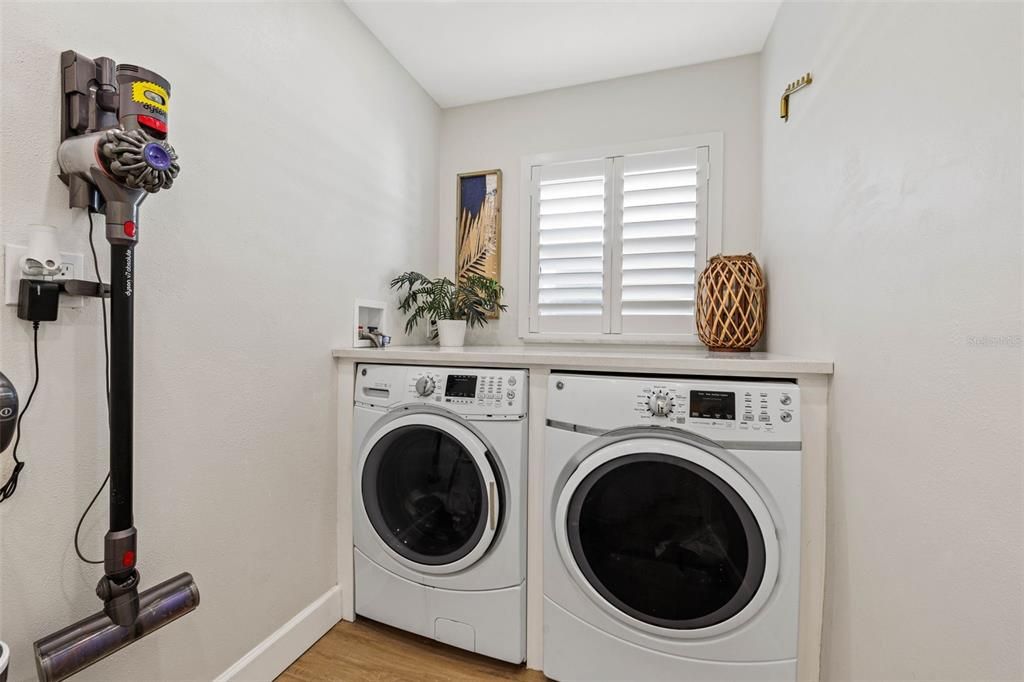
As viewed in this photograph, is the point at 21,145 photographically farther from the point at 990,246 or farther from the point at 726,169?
the point at 726,169

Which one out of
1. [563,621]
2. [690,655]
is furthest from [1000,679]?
[563,621]

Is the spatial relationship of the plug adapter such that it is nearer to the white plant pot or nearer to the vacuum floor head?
the vacuum floor head

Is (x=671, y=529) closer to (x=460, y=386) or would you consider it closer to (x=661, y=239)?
(x=460, y=386)

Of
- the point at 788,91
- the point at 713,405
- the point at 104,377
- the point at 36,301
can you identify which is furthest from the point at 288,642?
the point at 788,91

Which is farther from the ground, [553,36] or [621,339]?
[553,36]

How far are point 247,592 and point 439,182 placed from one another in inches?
88.7

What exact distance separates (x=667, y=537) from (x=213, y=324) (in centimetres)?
145

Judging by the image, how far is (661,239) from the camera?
224cm

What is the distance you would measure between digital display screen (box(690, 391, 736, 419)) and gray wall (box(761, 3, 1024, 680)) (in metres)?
0.26

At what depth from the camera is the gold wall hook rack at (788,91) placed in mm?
1434

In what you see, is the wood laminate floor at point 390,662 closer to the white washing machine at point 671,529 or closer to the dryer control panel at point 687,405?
the white washing machine at point 671,529

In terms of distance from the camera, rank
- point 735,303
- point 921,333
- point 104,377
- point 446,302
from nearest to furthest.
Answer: point 921,333
point 104,377
point 735,303
point 446,302

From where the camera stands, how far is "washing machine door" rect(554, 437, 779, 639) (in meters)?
1.19

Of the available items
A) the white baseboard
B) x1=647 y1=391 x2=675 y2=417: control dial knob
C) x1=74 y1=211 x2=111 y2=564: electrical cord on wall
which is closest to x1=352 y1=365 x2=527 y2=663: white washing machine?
the white baseboard
